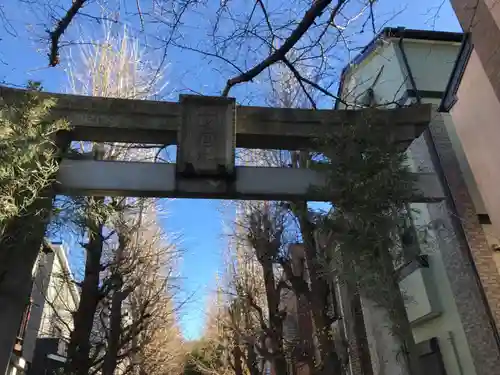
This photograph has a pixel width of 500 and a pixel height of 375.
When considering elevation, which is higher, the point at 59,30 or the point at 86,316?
the point at 59,30

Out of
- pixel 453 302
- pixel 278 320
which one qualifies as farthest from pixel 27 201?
pixel 278 320

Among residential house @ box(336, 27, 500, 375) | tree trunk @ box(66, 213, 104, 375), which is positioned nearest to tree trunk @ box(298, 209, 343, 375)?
residential house @ box(336, 27, 500, 375)

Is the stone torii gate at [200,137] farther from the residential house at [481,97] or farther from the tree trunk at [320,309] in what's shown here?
the tree trunk at [320,309]

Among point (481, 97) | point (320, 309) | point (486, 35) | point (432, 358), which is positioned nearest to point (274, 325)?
point (320, 309)

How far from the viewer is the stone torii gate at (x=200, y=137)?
526 centimetres

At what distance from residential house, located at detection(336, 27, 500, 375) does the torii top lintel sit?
1.10 meters

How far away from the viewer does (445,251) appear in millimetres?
8602

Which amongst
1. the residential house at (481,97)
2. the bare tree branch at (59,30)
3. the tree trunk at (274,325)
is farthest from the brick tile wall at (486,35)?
the tree trunk at (274,325)

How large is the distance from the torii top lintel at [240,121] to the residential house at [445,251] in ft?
3.62

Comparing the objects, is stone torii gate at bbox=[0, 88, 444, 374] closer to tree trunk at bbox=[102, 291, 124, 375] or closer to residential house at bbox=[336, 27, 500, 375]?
residential house at bbox=[336, 27, 500, 375]

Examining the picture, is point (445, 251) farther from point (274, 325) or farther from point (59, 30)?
point (59, 30)

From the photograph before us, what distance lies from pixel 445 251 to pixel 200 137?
5603 millimetres

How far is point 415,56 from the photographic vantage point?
10945 mm

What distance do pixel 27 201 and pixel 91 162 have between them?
95cm
